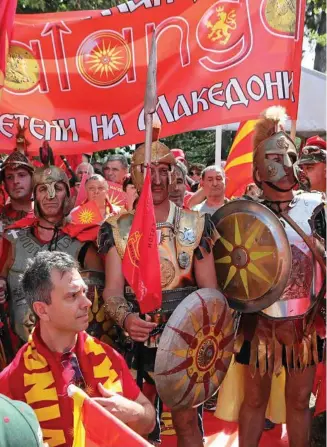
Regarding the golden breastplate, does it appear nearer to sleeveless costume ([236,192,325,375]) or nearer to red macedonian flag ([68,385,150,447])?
sleeveless costume ([236,192,325,375])

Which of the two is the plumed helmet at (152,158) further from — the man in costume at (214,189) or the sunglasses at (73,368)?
the man in costume at (214,189)

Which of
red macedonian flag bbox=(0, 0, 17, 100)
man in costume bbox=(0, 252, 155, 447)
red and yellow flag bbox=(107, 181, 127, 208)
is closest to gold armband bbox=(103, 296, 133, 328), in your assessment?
man in costume bbox=(0, 252, 155, 447)

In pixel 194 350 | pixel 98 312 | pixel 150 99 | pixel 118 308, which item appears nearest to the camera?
pixel 150 99

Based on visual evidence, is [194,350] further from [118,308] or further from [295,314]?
[295,314]

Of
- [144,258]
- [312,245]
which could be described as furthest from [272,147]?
[144,258]

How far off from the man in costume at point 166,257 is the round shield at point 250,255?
166mm

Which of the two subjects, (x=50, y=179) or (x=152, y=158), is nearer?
(x=152, y=158)

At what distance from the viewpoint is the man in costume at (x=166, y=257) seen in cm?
355

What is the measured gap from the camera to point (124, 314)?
3.47 meters

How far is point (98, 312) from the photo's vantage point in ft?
13.1

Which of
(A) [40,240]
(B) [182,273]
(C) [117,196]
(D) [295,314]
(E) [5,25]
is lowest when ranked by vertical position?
(D) [295,314]

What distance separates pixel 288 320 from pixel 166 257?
75 cm

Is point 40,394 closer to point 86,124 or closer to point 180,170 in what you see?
point 86,124

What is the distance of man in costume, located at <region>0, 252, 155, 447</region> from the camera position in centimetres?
257
